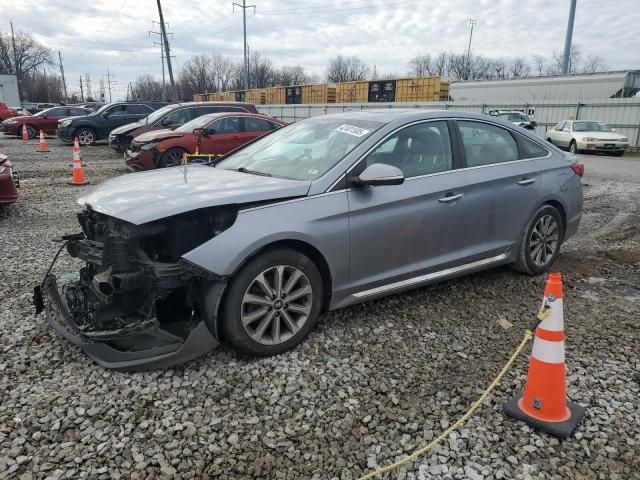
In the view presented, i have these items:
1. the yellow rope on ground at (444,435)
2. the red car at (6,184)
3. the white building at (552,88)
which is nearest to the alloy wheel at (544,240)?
the yellow rope on ground at (444,435)

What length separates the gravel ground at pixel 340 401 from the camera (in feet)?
7.95

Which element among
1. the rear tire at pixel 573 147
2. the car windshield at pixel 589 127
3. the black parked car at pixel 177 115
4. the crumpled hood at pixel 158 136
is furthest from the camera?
the car windshield at pixel 589 127

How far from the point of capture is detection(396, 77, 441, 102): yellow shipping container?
3622cm

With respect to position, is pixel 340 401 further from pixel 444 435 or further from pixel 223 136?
pixel 223 136

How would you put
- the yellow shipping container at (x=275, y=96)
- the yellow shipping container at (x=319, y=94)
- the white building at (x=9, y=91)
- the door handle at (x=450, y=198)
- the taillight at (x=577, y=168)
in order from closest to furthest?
the door handle at (x=450, y=198)
the taillight at (x=577, y=168)
the yellow shipping container at (x=319, y=94)
the yellow shipping container at (x=275, y=96)
the white building at (x=9, y=91)

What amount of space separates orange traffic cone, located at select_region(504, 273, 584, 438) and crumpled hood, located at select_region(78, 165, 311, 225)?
1661 millimetres

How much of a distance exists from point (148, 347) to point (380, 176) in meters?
1.87

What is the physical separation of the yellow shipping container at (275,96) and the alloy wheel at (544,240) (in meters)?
48.8

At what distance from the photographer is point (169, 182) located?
3.63m

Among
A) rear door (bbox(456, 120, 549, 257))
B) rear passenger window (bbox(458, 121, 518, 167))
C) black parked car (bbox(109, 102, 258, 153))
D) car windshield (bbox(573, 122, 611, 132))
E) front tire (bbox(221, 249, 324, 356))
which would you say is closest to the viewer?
front tire (bbox(221, 249, 324, 356))

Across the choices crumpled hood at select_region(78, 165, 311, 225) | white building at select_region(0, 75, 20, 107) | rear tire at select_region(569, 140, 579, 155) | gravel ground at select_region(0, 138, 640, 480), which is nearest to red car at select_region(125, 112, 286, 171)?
gravel ground at select_region(0, 138, 640, 480)

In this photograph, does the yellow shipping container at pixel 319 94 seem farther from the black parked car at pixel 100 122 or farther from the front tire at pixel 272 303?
the front tire at pixel 272 303

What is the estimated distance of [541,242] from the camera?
4.92m

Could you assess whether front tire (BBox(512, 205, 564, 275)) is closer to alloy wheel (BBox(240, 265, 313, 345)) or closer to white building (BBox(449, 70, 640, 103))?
alloy wheel (BBox(240, 265, 313, 345))
